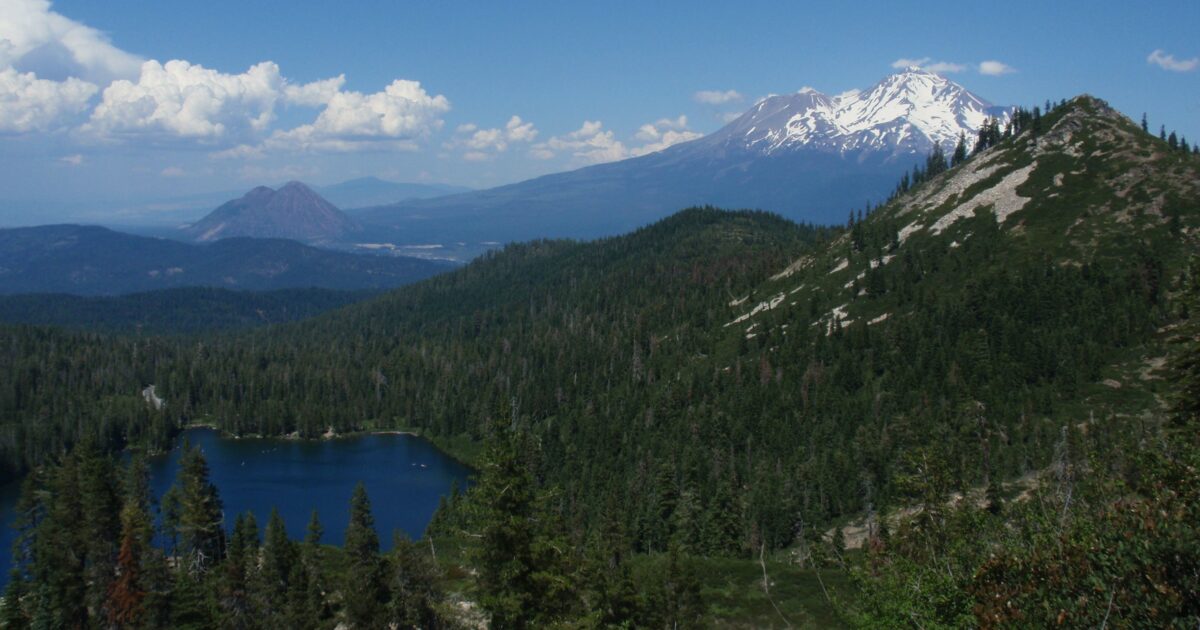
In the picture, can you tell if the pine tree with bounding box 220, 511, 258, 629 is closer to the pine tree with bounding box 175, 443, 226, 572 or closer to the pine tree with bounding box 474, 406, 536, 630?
the pine tree with bounding box 175, 443, 226, 572

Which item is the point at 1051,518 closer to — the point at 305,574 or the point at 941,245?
the point at 305,574

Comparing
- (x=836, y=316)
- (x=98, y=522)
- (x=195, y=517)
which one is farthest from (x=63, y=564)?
(x=836, y=316)

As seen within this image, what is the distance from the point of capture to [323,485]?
165625mm

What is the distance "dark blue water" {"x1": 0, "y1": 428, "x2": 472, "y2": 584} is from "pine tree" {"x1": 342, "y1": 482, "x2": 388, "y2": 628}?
61873mm

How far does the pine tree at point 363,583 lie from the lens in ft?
191

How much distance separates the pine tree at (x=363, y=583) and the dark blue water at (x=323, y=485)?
61.9 meters

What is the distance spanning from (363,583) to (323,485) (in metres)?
112

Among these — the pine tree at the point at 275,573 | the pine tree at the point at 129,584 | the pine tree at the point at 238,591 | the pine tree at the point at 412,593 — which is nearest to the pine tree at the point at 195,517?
the pine tree at the point at 129,584

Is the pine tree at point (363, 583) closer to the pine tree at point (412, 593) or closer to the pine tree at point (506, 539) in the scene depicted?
the pine tree at point (412, 593)

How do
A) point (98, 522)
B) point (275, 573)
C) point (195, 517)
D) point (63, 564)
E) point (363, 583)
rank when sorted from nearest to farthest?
1. point (363, 583)
2. point (275, 573)
3. point (63, 564)
4. point (98, 522)
5. point (195, 517)

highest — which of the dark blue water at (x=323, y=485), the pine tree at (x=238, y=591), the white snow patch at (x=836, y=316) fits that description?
the white snow patch at (x=836, y=316)

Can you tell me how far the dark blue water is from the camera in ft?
453

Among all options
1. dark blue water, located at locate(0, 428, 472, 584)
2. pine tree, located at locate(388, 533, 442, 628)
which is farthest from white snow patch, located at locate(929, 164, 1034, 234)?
pine tree, located at locate(388, 533, 442, 628)

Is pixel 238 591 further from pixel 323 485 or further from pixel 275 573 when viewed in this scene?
pixel 323 485
